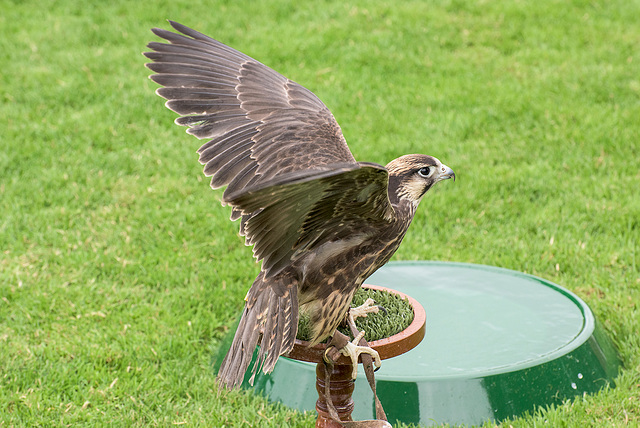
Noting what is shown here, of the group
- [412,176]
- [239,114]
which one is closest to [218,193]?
[239,114]

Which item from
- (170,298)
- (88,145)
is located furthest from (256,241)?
(88,145)

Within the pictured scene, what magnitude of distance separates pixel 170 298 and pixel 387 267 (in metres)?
1.31

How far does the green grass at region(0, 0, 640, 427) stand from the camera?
143 inches

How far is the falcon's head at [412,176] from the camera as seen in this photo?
2684mm

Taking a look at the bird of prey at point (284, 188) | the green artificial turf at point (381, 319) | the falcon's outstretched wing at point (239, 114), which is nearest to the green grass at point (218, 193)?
the green artificial turf at point (381, 319)

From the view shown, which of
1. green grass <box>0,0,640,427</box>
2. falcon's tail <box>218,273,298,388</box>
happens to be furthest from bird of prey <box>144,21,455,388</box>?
green grass <box>0,0,640,427</box>

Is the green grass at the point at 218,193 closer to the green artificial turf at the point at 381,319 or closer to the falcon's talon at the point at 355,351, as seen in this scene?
the green artificial turf at the point at 381,319

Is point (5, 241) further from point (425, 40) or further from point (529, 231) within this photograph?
point (425, 40)

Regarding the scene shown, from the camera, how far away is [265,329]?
95.1 inches

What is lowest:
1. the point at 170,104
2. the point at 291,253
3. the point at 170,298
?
the point at 170,298

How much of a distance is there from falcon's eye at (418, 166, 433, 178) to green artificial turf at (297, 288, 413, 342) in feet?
1.89

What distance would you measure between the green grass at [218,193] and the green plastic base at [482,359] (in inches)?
4.7

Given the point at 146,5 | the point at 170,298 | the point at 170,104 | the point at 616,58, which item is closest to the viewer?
the point at 170,104

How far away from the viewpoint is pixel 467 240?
4.81 meters
